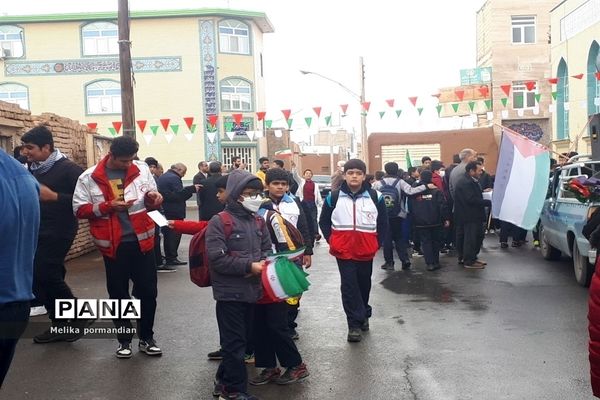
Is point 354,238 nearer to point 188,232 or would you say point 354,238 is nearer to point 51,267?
point 188,232

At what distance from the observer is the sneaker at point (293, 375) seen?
5.68m

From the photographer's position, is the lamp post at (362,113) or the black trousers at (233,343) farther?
the lamp post at (362,113)

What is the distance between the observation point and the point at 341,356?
6.46 metres

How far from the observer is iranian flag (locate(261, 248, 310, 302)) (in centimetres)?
509

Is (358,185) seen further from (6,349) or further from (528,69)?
(528,69)

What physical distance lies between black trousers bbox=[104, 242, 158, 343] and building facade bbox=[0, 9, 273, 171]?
101 ft

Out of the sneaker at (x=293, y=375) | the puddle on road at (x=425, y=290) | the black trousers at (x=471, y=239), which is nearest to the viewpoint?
the sneaker at (x=293, y=375)

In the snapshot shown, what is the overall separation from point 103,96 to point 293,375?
110 feet

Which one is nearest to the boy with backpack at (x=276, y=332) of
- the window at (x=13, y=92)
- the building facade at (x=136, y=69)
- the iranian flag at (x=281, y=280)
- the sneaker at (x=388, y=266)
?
the iranian flag at (x=281, y=280)

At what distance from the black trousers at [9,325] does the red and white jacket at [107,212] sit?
2666mm

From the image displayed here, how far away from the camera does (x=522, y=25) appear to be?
38.0 m

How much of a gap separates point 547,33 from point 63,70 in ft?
81.7

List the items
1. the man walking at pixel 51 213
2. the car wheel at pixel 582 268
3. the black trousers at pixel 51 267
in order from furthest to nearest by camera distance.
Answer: the car wheel at pixel 582 268 → the black trousers at pixel 51 267 → the man walking at pixel 51 213

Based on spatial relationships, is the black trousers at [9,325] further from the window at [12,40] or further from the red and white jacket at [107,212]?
the window at [12,40]
